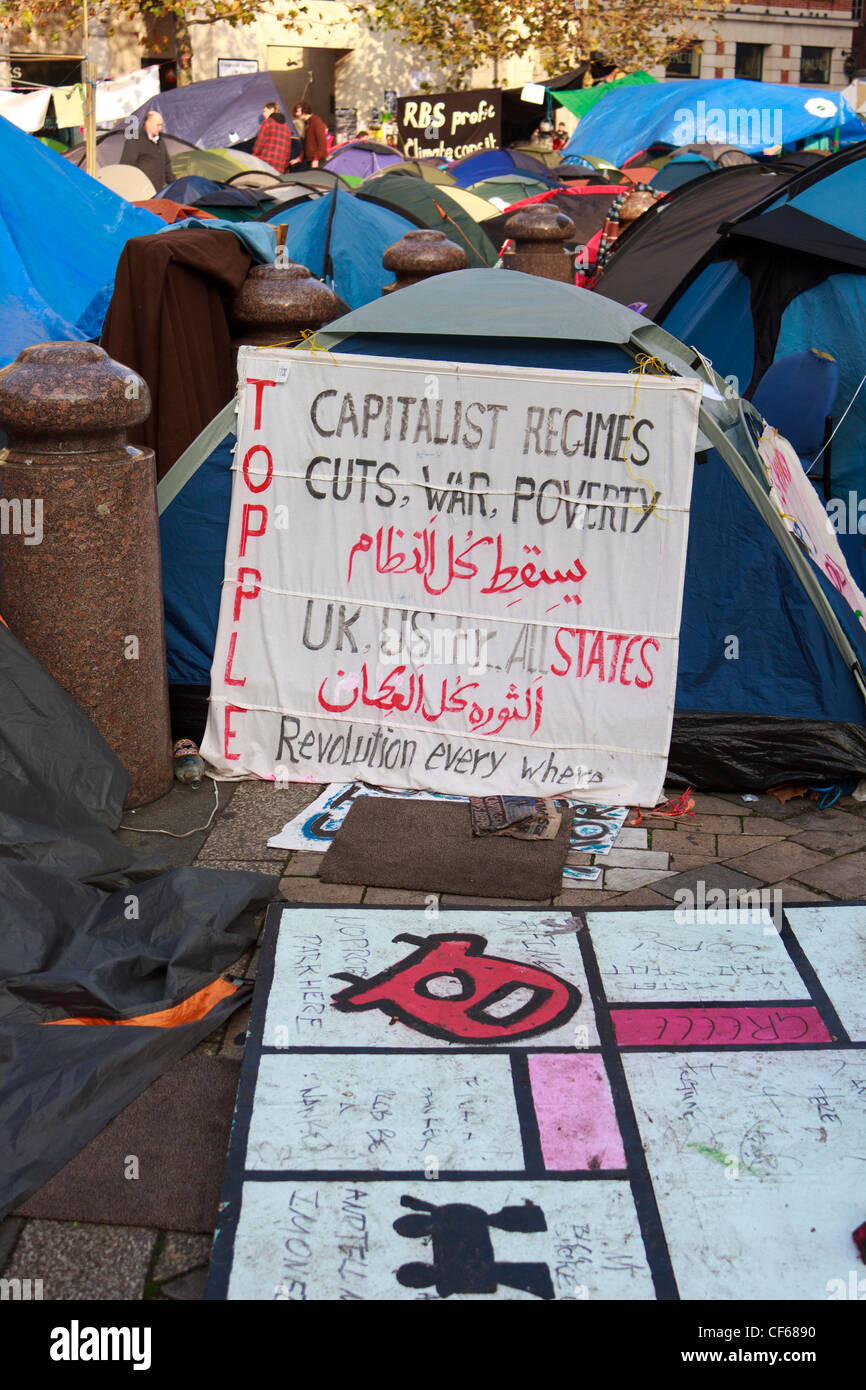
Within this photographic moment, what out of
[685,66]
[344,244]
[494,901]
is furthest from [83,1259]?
[685,66]

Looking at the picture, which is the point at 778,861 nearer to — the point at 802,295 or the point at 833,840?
the point at 833,840

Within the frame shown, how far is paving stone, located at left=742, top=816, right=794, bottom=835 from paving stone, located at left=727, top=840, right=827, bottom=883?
11cm

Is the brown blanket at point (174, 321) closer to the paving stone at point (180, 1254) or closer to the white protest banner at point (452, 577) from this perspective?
the white protest banner at point (452, 577)

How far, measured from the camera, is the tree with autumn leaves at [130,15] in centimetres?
2544

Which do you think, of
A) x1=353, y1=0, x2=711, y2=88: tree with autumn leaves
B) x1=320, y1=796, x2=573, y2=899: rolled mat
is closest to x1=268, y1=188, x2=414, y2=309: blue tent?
x1=320, y1=796, x2=573, y2=899: rolled mat

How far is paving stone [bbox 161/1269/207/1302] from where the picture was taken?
245 cm

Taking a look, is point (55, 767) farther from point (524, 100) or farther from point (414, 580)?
point (524, 100)

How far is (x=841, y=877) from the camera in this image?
402cm

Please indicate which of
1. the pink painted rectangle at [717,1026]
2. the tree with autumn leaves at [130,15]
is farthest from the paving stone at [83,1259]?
the tree with autumn leaves at [130,15]

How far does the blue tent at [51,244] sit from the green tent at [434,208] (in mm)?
4237

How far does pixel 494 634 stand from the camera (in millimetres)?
4617

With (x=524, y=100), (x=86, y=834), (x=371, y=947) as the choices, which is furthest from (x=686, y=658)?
(x=524, y=100)

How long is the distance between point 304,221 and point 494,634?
26.0 ft

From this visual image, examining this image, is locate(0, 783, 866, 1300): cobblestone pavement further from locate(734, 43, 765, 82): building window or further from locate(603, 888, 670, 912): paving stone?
locate(734, 43, 765, 82): building window
